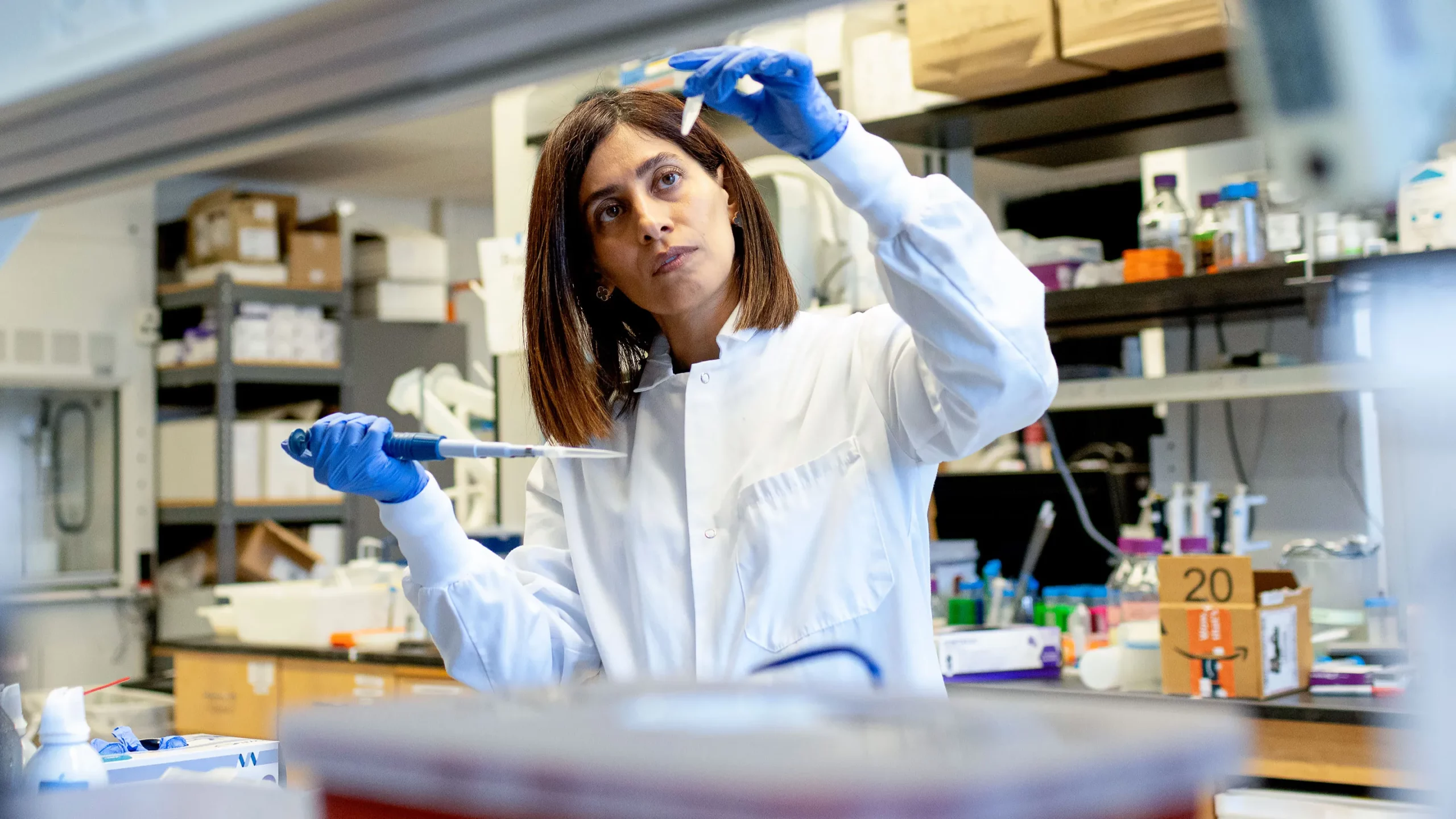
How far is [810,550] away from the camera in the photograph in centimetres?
130

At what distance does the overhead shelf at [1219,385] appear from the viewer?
2.85m

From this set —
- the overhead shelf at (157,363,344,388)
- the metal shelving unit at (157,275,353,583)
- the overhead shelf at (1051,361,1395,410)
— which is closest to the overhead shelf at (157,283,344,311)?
the metal shelving unit at (157,275,353,583)

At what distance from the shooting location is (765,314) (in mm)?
1431

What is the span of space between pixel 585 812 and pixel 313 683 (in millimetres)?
3513

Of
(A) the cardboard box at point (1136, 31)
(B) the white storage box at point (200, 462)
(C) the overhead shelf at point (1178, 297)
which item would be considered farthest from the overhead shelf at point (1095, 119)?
(B) the white storage box at point (200, 462)

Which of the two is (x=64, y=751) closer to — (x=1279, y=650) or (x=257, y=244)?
(x=1279, y=650)

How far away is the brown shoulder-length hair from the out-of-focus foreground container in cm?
101

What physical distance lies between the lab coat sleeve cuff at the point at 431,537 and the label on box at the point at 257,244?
5210mm

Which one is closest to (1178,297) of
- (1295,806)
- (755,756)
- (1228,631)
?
(1228,631)

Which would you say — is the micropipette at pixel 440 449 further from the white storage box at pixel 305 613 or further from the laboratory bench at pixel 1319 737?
the white storage box at pixel 305 613

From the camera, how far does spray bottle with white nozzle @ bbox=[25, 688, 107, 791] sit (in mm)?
1025

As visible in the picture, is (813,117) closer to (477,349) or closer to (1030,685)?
(1030,685)

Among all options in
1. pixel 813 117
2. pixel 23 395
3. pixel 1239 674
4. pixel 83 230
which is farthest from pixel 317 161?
pixel 813 117

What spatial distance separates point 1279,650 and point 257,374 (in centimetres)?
490
